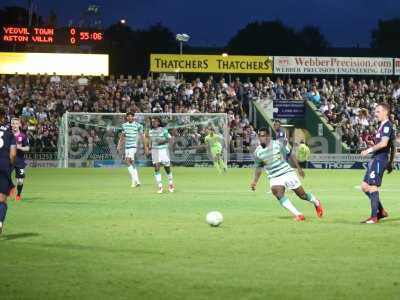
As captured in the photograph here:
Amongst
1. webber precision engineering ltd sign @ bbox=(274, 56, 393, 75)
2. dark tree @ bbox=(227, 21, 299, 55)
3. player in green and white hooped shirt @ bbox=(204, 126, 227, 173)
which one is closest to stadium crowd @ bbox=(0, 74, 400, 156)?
webber precision engineering ltd sign @ bbox=(274, 56, 393, 75)

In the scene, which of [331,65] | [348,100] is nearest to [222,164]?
[348,100]

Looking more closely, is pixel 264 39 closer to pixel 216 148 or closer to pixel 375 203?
pixel 216 148

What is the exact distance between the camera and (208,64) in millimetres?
52438

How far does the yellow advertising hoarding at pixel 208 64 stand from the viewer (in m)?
51.7

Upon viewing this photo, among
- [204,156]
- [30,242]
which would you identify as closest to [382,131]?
[30,242]

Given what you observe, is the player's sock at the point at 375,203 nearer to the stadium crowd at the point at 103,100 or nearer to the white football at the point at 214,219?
the white football at the point at 214,219

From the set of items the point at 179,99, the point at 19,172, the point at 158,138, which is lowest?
the point at 19,172

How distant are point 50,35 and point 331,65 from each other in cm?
2022

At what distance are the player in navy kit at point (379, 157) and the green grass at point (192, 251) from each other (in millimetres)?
571

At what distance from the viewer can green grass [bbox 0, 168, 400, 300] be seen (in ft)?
28.7

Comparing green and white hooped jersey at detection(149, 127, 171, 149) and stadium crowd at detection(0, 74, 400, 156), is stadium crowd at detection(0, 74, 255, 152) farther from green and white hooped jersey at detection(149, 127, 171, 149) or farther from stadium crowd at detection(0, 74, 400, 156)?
green and white hooped jersey at detection(149, 127, 171, 149)

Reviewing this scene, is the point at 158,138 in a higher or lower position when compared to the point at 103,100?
lower

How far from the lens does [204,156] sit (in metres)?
43.2

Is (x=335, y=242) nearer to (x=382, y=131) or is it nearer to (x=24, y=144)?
(x=382, y=131)
